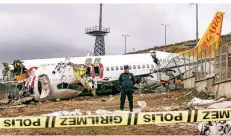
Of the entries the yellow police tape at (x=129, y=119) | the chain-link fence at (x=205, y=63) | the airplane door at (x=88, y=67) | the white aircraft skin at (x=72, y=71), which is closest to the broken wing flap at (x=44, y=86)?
the white aircraft skin at (x=72, y=71)

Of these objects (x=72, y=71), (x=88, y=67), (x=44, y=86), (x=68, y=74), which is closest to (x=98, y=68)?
(x=88, y=67)

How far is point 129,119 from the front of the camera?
7.74m

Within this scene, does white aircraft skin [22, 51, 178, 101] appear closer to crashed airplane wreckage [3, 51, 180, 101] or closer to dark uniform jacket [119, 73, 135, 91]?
crashed airplane wreckage [3, 51, 180, 101]

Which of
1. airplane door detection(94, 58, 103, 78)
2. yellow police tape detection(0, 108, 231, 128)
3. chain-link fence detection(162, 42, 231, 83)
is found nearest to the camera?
yellow police tape detection(0, 108, 231, 128)

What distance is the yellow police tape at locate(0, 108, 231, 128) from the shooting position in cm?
767

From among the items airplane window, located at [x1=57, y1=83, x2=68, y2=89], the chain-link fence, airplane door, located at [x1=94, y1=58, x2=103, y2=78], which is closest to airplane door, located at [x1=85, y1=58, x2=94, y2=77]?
airplane door, located at [x1=94, y1=58, x2=103, y2=78]

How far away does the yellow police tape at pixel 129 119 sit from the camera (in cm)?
767

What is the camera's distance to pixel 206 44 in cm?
3400

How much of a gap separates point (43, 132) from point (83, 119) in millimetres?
2904

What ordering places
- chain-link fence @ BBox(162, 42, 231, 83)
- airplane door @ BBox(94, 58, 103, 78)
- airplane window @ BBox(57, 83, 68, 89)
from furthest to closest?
airplane door @ BBox(94, 58, 103, 78) → airplane window @ BBox(57, 83, 68, 89) → chain-link fence @ BBox(162, 42, 231, 83)

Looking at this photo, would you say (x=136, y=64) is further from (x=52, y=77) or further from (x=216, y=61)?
(x=216, y=61)

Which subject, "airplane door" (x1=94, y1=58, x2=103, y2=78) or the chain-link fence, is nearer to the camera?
the chain-link fence

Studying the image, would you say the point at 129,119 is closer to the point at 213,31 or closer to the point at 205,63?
the point at 205,63

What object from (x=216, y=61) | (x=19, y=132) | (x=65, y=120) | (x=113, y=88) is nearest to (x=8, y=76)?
(x=113, y=88)
